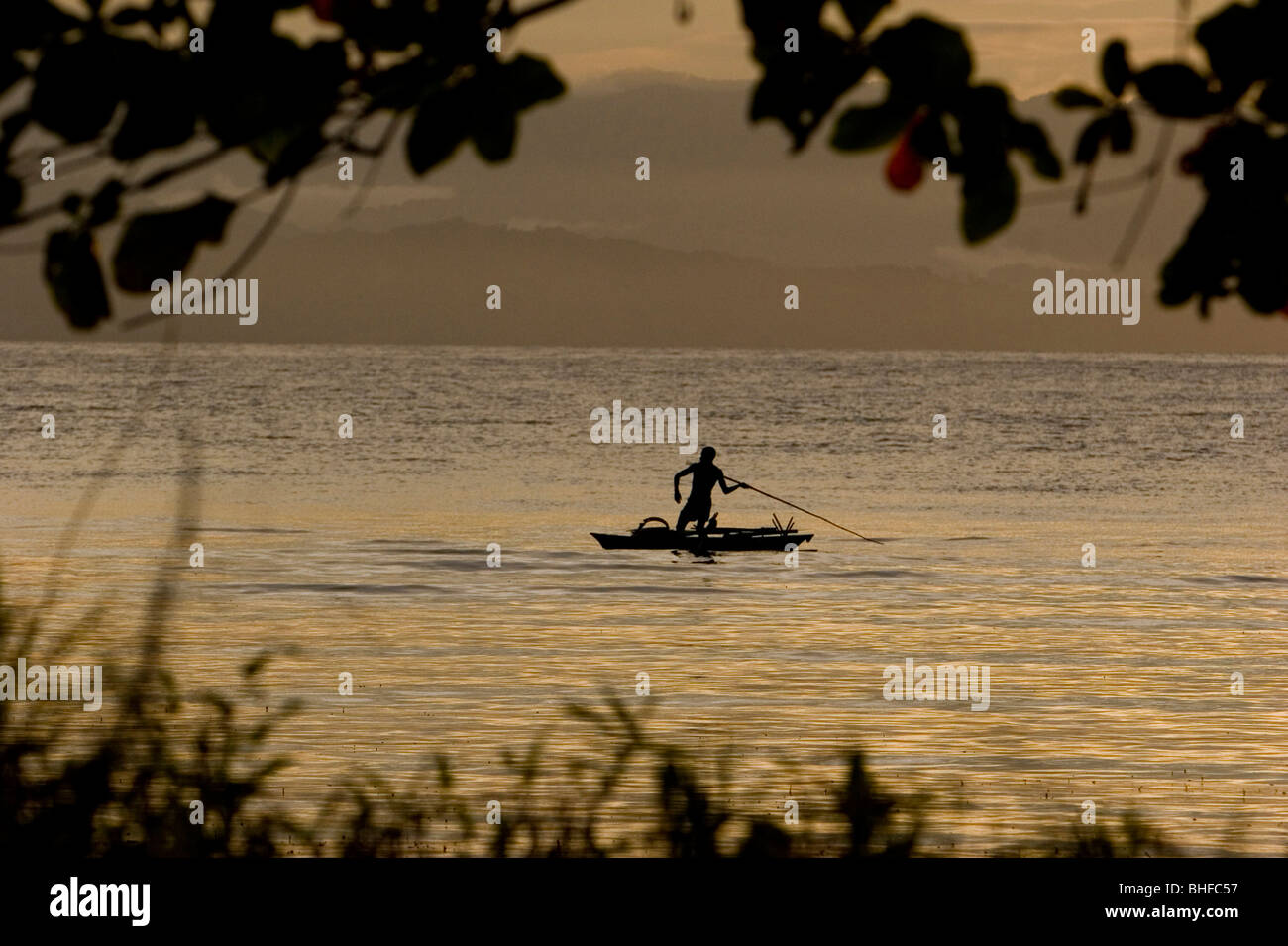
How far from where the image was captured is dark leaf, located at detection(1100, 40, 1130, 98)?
255 centimetres

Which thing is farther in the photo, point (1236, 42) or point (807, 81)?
point (807, 81)

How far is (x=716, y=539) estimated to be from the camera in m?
29.5

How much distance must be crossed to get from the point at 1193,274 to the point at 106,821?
4.09m

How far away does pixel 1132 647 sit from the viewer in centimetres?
2220

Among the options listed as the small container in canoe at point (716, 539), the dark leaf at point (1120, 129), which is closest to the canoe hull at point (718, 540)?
the small container in canoe at point (716, 539)

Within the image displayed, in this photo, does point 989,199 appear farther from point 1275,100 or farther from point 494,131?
point 494,131

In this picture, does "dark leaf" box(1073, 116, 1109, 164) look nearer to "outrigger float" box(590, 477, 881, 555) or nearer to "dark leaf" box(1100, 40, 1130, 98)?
"dark leaf" box(1100, 40, 1130, 98)

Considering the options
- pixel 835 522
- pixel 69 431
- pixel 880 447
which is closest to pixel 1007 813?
pixel 835 522

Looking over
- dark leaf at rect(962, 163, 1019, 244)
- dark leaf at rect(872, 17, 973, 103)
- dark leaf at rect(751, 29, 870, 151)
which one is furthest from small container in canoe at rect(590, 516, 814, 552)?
dark leaf at rect(872, 17, 973, 103)

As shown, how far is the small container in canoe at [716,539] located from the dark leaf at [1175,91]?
26643 millimetres

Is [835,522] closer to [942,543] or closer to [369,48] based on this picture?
[942,543]

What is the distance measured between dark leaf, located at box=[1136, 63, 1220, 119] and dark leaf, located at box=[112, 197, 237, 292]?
1380 millimetres

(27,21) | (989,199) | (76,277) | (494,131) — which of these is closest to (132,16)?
(27,21)

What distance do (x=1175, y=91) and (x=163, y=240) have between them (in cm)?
152
